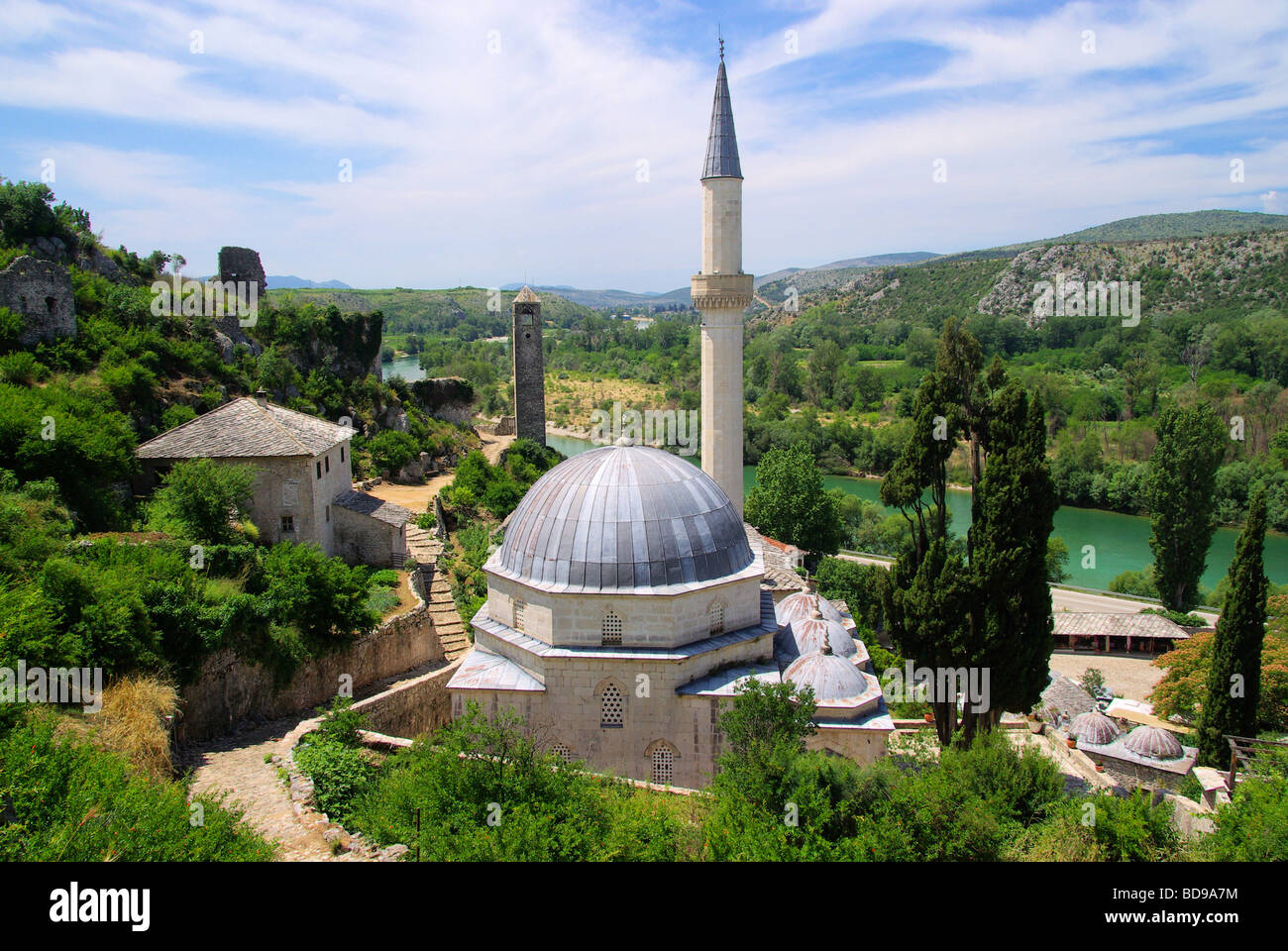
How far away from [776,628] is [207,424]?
15.7 m

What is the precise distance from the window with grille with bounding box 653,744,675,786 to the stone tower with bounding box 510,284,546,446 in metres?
32.3

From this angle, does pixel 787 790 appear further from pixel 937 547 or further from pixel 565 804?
pixel 937 547

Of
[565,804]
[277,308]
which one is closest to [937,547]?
[565,804]

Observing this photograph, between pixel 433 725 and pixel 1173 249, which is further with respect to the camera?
pixel 1173 249

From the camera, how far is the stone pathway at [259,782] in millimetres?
11023

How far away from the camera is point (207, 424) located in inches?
851

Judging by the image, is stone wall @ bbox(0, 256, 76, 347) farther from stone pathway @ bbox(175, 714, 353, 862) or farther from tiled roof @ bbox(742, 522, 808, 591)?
tiled roof @ bbox(742, 522, 808, 591)

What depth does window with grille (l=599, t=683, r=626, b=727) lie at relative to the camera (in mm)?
14711

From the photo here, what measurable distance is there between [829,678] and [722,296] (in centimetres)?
1251

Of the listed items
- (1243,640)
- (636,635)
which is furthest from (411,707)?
(1243,640)

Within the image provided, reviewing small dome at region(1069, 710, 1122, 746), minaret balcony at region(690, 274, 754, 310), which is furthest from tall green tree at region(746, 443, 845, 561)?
small dome at region(1069, 710, 1122, 746)

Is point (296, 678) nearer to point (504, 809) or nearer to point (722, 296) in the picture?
point (504, 809)

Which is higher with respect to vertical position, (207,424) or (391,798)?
(207,424)

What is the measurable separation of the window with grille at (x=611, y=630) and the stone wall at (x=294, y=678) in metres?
7.11
